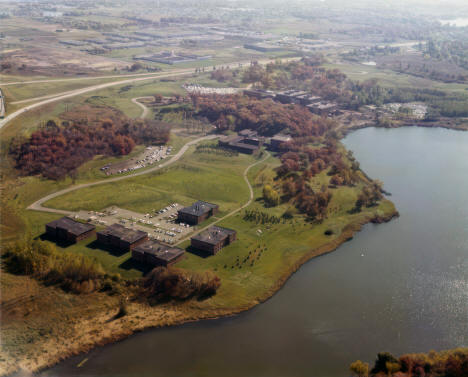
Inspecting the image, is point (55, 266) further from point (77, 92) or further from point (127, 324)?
point (77, 92)

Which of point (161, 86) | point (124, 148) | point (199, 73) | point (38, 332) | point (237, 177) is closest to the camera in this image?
point (38, 332)

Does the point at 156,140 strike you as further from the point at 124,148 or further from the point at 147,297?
the point at 147,297

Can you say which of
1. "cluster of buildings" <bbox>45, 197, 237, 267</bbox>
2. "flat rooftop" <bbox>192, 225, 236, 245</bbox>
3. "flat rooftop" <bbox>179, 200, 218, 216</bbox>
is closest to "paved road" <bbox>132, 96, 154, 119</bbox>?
"flat rooftop" <bbox>179, 200, 218, 216</bbox>

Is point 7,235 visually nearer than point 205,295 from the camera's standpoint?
No

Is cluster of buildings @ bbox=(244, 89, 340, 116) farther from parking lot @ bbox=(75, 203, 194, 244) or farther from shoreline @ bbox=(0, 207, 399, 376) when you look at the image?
shoreline @ bbox=(0, 207, 399, 376)

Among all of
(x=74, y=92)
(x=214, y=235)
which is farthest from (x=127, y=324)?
(x=74, y=92)

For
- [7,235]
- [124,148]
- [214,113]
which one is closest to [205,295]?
[7,235]

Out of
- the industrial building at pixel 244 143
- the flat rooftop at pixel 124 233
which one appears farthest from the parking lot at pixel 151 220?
the industrial building at pixel 244 143
